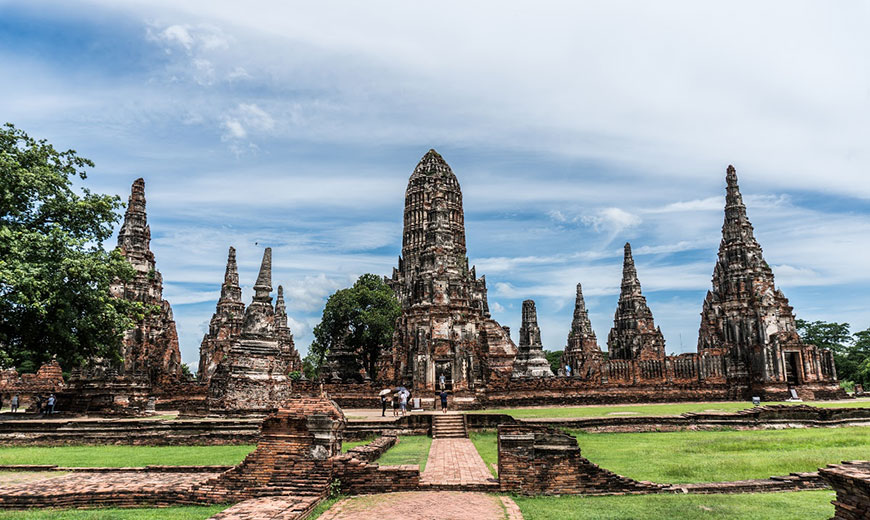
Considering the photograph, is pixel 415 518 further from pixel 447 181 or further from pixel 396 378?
pixel 447 181

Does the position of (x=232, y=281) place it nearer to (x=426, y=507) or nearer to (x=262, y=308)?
→ (x=262, y=308)

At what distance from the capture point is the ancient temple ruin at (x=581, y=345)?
148 feet

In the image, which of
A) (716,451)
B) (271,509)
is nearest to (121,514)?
(271,509)

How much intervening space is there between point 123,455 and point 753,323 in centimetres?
3132

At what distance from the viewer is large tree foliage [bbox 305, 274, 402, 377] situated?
155ft

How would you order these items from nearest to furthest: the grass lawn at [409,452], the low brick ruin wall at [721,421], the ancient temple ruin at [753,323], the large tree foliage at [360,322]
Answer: the grass lawn at [409,452]
the low brick ruin wall at [721,421]
the ancient temple ruin at [753,323]
the large tree foliage at [360,322]

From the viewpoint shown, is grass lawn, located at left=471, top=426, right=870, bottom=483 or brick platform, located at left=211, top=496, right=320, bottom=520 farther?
grass lawn, located at left=471, top=426, right=870, bottom=483

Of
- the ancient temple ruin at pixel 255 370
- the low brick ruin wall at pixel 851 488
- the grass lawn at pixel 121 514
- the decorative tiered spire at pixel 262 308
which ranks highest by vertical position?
the decorative tiered spire at pixel 262 308

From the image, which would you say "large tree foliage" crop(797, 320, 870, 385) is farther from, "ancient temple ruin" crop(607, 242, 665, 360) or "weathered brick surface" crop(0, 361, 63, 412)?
"weathered brick surface" crop(0, 361, 63, 412)

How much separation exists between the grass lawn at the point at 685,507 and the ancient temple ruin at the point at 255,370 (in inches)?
557

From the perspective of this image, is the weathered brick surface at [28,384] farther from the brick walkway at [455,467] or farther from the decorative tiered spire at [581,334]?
the decorative tiered spire at [581,334]

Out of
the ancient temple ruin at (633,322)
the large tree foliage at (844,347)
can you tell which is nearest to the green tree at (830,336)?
the large tree foliage at (844,347)

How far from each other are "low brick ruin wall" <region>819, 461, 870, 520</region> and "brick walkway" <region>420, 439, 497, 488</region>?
482 cm

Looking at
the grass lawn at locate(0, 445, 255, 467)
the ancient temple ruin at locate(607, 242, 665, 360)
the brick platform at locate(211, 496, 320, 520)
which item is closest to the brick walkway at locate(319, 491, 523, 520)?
the brick platform at locate(211, 496, 320, 520)
